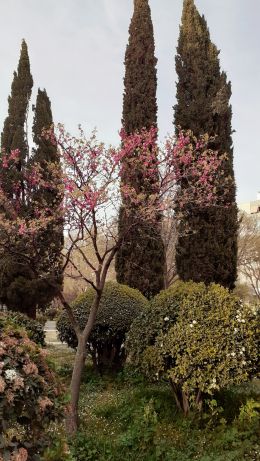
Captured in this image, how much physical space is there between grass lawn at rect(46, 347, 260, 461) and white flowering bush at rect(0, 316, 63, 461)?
1.54 metres

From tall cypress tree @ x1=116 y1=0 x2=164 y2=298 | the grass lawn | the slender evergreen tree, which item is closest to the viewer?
the grass lawn

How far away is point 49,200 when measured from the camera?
1370cm

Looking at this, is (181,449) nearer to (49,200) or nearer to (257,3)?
(257,3)

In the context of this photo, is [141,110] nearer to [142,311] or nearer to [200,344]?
[142,311]

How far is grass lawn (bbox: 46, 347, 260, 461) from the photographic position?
207 inches

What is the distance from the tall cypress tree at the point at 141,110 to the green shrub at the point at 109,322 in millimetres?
1635

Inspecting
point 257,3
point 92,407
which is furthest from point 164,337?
point 257,3

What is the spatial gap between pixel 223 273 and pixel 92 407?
599 centimetres

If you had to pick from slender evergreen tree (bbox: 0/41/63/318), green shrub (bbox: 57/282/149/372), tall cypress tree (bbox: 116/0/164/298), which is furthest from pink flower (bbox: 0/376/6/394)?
slender evergreen tree (bbox: 0/41/63/318)

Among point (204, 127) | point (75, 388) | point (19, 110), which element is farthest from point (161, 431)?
point (19, 110)

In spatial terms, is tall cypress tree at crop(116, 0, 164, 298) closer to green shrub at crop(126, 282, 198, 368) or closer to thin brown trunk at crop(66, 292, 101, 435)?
green shrub at crop(126, 282, 198, 368)

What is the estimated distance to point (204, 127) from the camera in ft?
42.1

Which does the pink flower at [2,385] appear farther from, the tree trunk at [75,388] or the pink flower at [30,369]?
the tree trunk at [75,388]

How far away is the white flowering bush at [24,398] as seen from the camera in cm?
258
